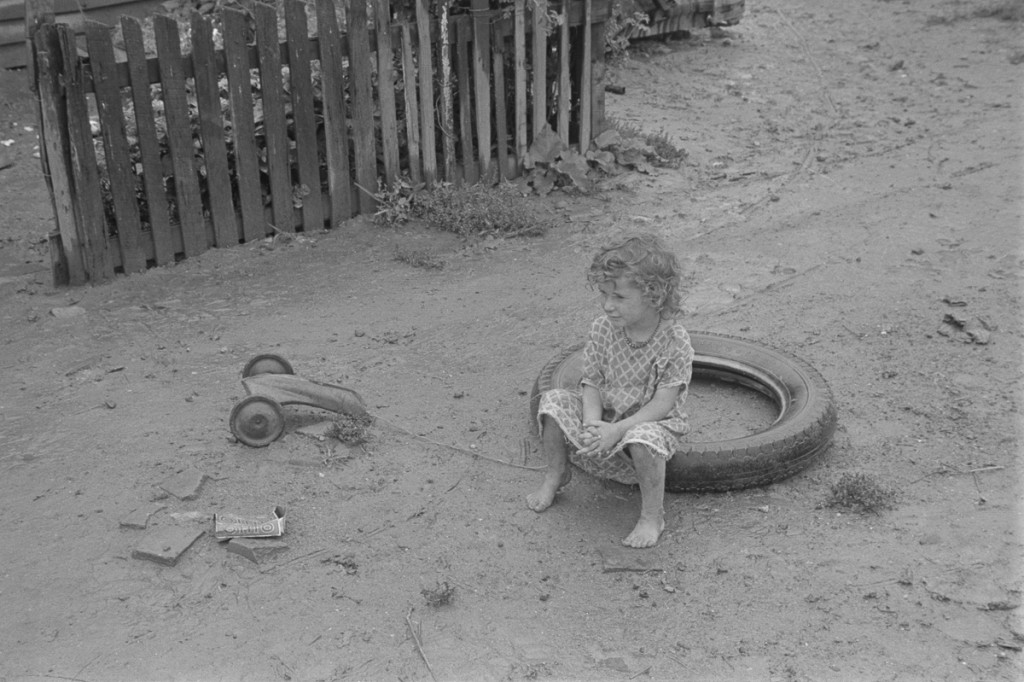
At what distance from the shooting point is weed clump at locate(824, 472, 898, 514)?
4.51 meters

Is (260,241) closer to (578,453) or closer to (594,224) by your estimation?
(594,224)

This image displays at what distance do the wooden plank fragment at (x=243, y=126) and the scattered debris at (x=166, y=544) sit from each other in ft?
11.5

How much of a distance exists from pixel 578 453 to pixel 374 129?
4.18 metres

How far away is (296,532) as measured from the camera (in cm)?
448

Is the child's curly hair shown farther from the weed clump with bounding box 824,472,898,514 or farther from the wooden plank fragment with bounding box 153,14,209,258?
the wooden plank fragment with bounding box 153,14,209,258

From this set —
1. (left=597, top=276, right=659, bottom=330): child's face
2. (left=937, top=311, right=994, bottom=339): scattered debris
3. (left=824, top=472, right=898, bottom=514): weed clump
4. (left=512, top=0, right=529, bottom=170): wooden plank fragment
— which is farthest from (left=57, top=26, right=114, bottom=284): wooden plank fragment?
(left=937, top=311, right=994, bottom=339): scattered debris

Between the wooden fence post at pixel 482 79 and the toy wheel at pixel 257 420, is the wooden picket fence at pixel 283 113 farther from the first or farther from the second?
the toy wheel at pixel 257 420

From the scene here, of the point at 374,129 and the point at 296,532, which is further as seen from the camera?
the point at 374,129

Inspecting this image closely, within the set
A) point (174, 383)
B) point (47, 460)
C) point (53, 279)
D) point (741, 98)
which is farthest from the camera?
point (741, 98)

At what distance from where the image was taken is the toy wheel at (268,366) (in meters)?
5.44

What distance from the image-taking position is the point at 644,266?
4.26m

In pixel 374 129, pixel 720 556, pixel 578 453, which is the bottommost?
pixel 720 556

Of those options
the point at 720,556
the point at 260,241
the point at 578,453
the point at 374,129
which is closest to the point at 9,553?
the point at 578,453

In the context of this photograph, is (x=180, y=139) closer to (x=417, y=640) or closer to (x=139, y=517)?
(x=139, y=517)
